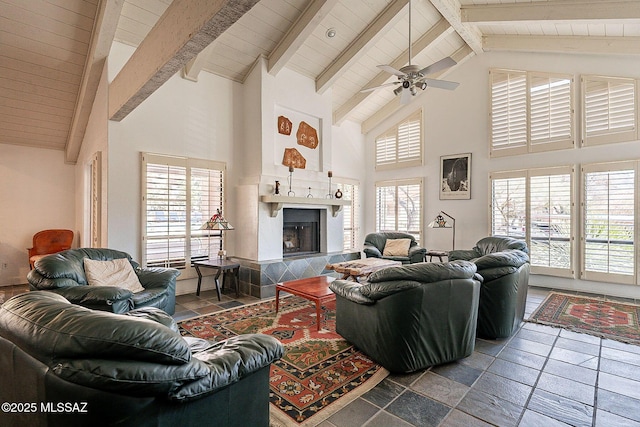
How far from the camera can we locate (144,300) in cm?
336

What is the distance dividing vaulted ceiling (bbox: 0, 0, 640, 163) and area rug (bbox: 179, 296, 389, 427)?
2787 mm

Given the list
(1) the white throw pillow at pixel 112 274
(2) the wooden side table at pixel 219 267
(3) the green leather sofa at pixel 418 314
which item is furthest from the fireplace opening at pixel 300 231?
(3) the green leather sofa at pixel 418 314

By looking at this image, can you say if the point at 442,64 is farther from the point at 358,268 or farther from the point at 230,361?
the point at 230,361

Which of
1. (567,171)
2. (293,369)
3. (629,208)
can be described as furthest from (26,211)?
(629,208)

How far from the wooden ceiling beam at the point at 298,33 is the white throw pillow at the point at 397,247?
4057 millimetres

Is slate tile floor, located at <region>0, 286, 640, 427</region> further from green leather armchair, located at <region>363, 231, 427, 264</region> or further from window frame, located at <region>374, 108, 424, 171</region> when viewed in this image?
window frame, located at <region>374, 108, 424, 171</region>

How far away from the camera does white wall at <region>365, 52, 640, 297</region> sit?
5.15 m

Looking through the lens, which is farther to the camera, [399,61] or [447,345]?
[399,61]

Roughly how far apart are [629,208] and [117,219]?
7.77 metres

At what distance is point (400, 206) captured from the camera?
765 centimetres

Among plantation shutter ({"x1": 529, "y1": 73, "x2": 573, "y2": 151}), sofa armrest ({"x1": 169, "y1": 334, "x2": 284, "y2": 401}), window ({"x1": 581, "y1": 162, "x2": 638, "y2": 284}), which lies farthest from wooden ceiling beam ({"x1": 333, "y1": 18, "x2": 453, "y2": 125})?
sofa armrest ({"x1": 169, "y1": 334, "x2": 284, "y2": 401})

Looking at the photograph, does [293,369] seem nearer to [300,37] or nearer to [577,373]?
[577,373]

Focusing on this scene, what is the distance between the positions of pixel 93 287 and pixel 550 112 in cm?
730

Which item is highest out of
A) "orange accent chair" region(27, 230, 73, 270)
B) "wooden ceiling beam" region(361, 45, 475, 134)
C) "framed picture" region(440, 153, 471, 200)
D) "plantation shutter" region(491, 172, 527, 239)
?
"wooden ceiling beam" region(361, 45, 475, 134)
